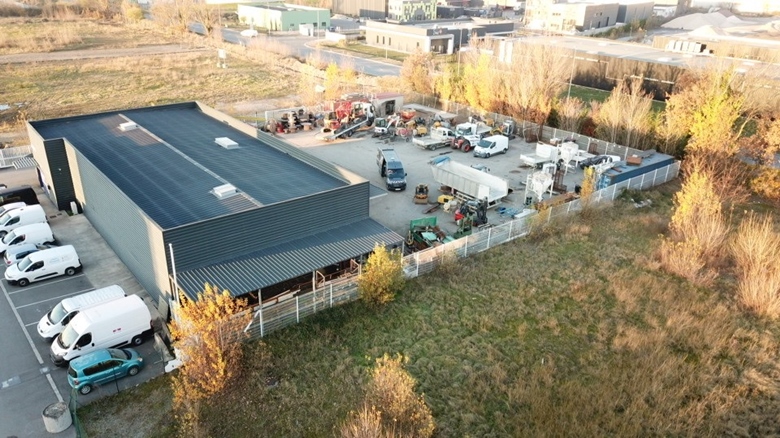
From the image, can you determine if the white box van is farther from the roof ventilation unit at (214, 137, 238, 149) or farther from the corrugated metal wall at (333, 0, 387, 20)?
the corrugated metal wall at (333, 0, 387, 20)

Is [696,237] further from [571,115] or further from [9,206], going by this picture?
[9,206]

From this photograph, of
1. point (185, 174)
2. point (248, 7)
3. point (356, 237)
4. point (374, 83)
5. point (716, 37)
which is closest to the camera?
point (356, 237)

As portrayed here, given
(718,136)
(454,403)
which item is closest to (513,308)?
(454,403)

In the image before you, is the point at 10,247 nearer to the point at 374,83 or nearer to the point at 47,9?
the point at 374,83

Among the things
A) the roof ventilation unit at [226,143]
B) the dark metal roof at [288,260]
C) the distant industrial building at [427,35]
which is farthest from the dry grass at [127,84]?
the dark metal roof at [288,260]

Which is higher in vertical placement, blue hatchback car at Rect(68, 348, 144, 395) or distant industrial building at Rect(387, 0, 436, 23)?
distant industrial building at Rect(387, 0, 436, 23)

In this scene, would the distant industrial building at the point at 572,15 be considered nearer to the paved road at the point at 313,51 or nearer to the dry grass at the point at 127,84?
the paved road at the point at 313,51

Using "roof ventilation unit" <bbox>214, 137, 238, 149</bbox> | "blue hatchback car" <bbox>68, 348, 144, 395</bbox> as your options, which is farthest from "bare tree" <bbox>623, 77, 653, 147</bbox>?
"blue hatchback car" <bbox>68, 348, 144, 395</bbox>
